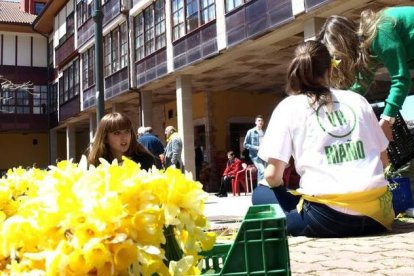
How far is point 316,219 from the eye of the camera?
338cm

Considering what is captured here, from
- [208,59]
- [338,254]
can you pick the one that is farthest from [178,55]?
[338,254]

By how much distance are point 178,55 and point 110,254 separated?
1606 cm

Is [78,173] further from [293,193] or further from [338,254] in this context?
[293,193]

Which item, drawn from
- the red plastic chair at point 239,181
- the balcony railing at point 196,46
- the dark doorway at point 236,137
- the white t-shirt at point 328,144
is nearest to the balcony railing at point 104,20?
the balcony railing at point 196,46

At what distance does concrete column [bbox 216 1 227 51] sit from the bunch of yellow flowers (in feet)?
43.8

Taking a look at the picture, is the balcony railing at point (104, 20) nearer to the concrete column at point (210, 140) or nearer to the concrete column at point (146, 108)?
the concrete column at point (146, 108)

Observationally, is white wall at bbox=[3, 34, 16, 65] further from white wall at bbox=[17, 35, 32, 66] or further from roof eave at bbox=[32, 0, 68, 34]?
roof eave at bbox=[32, 0, 68, 34]

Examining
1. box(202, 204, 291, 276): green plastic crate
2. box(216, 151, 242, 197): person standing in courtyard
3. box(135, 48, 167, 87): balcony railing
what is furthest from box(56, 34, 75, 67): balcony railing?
box(202, 204, 291, 276): green plastic crate

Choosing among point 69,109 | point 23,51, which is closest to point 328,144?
point 69,109

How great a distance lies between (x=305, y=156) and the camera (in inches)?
131

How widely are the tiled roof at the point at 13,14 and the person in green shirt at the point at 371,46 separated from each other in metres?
30.5

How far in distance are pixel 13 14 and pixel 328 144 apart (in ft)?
116

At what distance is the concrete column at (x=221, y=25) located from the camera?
47.1 ft

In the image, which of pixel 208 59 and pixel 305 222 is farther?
pixel 208 59
